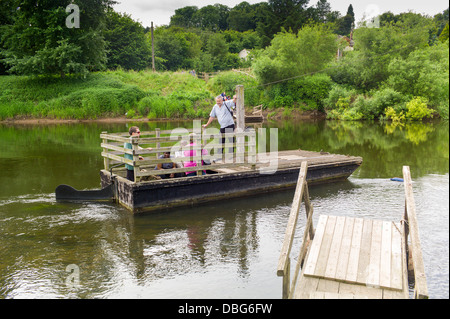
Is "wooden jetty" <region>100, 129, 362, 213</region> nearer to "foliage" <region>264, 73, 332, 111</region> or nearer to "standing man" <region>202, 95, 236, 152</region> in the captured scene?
"standing man" <region>202, 95, 236, 152</region>

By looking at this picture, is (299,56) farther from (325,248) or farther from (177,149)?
(325,248)

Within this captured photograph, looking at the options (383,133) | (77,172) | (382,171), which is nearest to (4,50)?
(77,172)

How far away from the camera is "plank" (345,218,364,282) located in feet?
16.8

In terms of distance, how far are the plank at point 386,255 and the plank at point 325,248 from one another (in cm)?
70

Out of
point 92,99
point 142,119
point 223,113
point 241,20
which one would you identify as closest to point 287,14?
point 241,20

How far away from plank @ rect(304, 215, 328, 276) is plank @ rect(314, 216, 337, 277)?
4 centimetres

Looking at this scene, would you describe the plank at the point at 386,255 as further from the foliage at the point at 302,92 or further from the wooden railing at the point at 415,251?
the foliage at the point at 302,92

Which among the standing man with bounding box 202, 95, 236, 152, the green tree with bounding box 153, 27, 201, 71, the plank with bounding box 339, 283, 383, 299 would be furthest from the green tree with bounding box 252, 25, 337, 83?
the plank with bounding box 339, 283, 383, 299

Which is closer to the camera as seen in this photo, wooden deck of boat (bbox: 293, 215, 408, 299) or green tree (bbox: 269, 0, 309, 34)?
wooden deck of boat (bbox: 293, 215, 408, 299)

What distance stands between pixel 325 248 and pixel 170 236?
3751mm

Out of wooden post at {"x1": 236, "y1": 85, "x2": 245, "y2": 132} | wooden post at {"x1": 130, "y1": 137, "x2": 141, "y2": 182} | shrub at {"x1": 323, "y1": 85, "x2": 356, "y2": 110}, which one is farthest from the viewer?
shrub at {"x1": 323, "y1": 85, "x2": 356, "y2": 110}

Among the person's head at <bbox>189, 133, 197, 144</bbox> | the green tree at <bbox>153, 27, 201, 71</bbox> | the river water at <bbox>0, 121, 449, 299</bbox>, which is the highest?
the green tree at <bbox>153, 27, 201, 71</bbox>

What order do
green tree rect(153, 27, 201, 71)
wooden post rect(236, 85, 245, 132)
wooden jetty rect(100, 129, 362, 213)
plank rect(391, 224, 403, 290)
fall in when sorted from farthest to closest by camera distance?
green tree rect(153, 27, 201, 71)
wooden post rect(236, 85, 245, 132)
wooden jetty rect(100, 129, 362, 213)
plank rect(391, 224, 403, 290)

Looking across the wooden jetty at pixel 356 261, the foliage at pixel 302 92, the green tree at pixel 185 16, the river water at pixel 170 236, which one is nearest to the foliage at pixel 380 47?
the foliage at pixel 302 92
